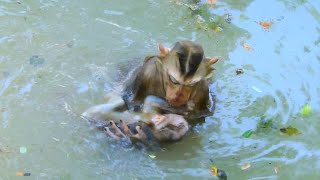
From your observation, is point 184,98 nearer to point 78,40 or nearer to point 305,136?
point 305,136

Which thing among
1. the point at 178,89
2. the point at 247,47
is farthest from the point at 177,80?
the point at 247,47

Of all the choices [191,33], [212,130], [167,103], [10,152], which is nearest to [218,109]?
[212,130]

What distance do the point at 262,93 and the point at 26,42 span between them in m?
2.98

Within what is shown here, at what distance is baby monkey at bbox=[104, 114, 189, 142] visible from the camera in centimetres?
584

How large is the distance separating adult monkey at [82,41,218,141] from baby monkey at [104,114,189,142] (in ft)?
0.36

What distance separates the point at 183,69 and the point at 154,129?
75 centimetres

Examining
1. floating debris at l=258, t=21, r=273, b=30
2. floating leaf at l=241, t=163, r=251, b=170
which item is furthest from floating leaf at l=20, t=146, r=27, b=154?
floating debris at l=258, t=21, r=273, b=30

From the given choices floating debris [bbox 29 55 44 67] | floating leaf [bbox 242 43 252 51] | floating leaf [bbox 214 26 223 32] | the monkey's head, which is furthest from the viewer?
floating leaf [bbox 214 26 223 32]

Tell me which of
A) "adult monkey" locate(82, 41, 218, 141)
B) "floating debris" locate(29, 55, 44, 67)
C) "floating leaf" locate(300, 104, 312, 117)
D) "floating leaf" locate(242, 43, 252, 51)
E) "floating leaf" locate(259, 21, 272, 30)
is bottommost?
"floating debris" locate(29, 55, 44, 67)

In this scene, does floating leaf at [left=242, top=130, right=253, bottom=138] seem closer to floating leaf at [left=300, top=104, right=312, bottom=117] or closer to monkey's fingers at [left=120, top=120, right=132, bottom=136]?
floating leaf at [left=300, top=104, right=312, bottom=117]

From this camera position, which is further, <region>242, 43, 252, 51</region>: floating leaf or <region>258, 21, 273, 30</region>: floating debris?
<region>258, 21, 273, 30</region>: floating debris

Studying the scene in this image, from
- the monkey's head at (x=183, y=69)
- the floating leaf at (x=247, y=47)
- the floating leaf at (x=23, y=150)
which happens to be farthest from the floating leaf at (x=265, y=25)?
the floating leaf at (x=23, y=150)

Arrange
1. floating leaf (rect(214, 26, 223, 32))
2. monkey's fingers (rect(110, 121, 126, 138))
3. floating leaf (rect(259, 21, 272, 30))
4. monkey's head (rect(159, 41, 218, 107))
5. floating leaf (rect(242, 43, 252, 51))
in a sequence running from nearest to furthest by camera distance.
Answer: monkey's head (rect(159, 41, 218, 107)), monkey's fingers (rect(110, 121, 126, 138)), floating leaf (rect(242, 43, 252, 51)), floating leaf (rect(214, 26, 223, 32)), floating leaf (rect(259, 21, 272, 30))

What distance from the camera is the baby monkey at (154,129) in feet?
19.2
